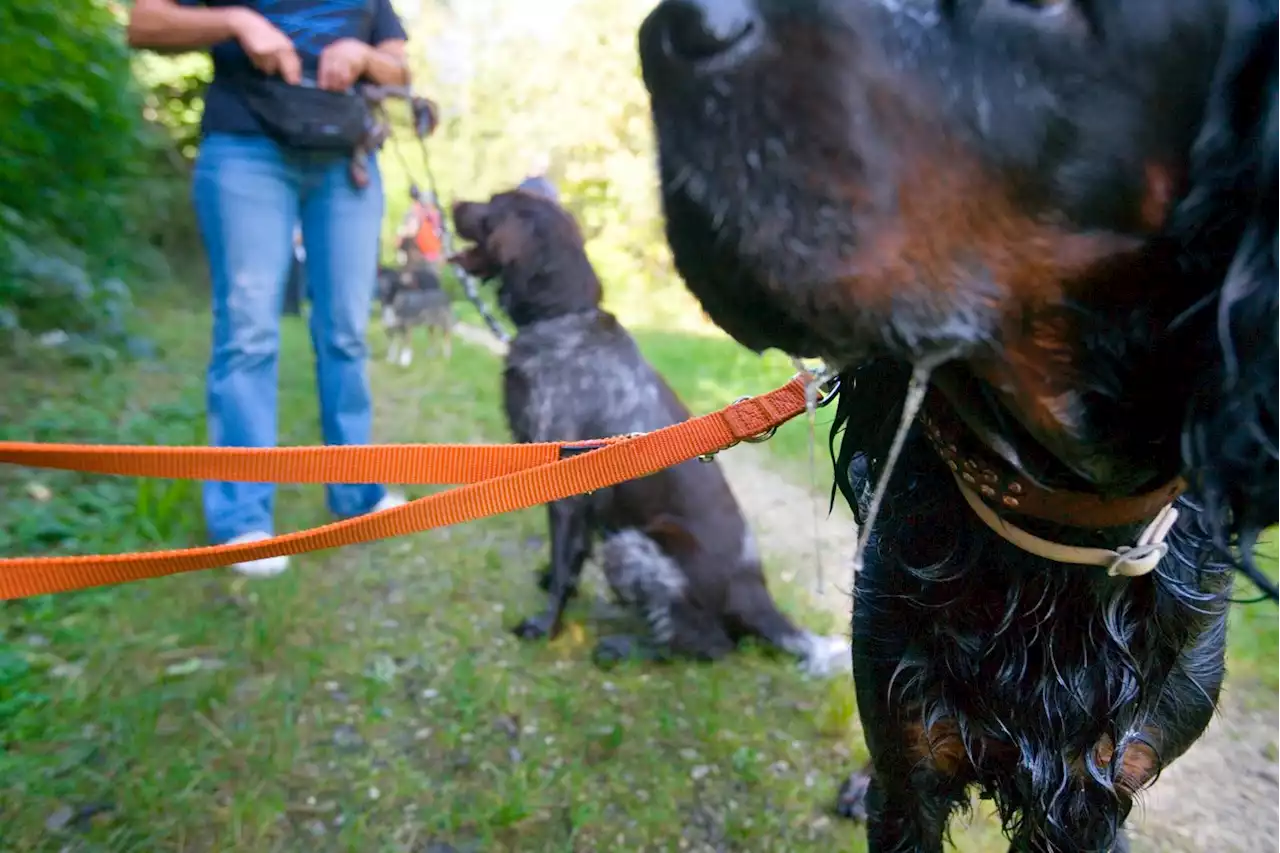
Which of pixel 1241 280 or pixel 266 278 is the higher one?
pixel 1241 280

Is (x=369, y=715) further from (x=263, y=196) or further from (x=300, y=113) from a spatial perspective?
(x=300, y=113)

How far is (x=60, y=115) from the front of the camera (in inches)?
242

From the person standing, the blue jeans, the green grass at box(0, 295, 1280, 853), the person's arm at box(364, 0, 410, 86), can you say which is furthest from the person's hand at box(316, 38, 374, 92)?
the green grass at box(0, 295, 1280, 853)

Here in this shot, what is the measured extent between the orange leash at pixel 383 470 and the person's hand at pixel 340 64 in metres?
1.97

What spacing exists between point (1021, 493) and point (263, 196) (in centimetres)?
283

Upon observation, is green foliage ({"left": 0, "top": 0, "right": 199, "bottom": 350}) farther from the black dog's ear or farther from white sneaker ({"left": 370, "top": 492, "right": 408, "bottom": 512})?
the black dog's ear

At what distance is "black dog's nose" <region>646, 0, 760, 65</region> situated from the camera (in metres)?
0.83

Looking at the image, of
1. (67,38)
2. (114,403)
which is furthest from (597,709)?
(67,38)

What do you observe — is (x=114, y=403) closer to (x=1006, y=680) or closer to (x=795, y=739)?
(x=795, y=739)

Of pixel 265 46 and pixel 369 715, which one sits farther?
pixel 265 46

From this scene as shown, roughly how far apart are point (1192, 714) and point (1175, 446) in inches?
26.1

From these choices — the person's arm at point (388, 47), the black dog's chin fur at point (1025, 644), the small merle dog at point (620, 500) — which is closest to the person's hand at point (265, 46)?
the person's arm at point (388, 47)

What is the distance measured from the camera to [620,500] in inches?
133

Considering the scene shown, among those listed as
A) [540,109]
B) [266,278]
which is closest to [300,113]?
[266,278]
